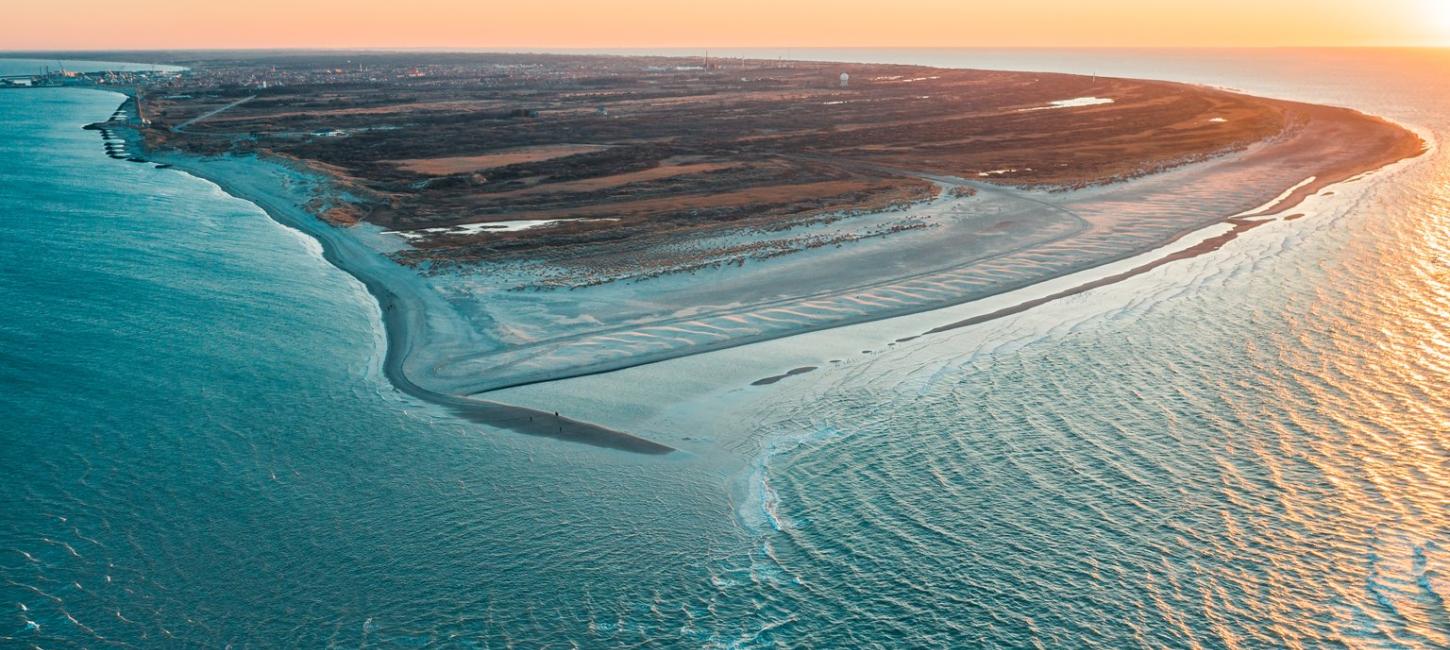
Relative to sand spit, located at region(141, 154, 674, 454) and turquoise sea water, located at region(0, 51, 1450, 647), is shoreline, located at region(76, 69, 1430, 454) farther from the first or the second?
turquoise sea water, located at region(0, 51, 1450, 647)

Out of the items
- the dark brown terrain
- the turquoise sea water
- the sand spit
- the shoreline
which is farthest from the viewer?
the dark brown terrain

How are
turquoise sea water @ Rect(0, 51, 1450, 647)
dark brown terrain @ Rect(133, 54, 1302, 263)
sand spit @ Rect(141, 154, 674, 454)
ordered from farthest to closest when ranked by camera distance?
dark brown terrain @ Rect(133, 54, 1302, 263)
sand spit @ Rect(141, 154, 674, 454)
turquoise sea water @ Rect(0, 51, 1450, 647)

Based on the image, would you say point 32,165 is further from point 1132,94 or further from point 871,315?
point 1132,94

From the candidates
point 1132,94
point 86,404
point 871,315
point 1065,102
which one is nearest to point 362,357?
point 86,404

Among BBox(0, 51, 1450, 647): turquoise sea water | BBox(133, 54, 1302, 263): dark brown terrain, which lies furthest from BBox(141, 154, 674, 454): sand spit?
BBox(133, 54, 1302, 263): dark brown terrain

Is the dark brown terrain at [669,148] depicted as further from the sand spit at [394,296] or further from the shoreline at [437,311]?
the shoreline at [437,311]

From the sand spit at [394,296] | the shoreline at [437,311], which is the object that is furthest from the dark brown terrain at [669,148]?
the shoreline at [437,311]

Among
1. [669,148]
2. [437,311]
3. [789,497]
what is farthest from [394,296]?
[669,148]
